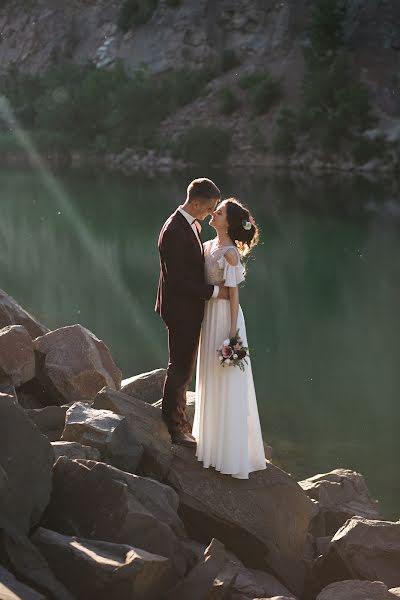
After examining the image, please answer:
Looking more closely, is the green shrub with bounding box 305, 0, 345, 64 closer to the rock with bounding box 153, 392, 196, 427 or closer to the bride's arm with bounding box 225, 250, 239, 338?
the rock with bounding box 153, 392, 196, 427

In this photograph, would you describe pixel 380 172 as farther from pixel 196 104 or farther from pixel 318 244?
pixel 318 244

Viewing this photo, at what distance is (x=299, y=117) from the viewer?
6500 cm

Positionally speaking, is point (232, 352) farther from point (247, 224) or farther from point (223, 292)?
point (247, 224)

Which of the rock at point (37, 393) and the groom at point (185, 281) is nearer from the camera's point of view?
the groom at point (185, 281)

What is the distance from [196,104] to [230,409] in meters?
68.2

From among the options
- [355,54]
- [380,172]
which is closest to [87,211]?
[380,172]

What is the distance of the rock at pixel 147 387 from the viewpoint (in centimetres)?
1088

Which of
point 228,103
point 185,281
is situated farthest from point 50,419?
point 228,103

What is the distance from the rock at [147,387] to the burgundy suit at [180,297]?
2144mm

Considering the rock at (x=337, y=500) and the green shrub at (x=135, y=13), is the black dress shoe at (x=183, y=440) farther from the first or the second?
the green shrub at (x=135, y=13)

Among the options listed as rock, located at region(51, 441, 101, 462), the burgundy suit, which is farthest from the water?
rock, located at region(51, 441, 101, 462)

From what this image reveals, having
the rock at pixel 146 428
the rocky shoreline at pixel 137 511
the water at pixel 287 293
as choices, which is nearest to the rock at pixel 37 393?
the rocky shoreline at pixel 137 511

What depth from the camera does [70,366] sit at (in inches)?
410

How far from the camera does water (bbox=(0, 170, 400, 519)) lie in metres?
14.4
